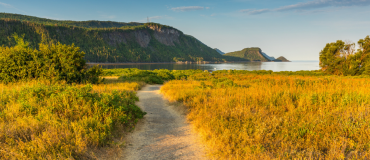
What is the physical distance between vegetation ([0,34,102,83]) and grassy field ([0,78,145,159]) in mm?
6213

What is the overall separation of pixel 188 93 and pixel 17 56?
13.7m

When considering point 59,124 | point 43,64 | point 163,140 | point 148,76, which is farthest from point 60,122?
point 148,76

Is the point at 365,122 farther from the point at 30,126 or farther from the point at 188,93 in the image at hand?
the point at 30,126

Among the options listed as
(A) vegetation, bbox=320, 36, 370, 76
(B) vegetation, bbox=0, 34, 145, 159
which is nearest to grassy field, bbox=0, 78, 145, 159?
(B) vegetation, bbox=0, 34, 145, 159

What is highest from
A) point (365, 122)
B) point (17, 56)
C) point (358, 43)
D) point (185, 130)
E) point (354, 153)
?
point (358, 43)

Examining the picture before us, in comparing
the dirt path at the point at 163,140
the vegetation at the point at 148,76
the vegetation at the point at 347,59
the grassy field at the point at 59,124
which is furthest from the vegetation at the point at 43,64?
the vegetation at the point at 347,59

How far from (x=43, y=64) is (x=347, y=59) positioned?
5225cm

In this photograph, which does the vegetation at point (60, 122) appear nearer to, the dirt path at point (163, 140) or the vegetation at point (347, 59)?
the dirt path at point (163, 140)

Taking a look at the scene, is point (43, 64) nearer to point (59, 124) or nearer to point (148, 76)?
point (59, 124)

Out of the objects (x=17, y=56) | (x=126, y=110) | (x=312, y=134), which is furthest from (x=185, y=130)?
(x=17, y=56)

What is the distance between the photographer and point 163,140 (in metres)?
5.20

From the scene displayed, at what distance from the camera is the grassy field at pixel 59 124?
3684 mm

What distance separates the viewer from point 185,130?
6086 mm

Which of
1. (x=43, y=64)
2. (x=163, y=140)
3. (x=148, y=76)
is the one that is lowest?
(x=163, y=140)
